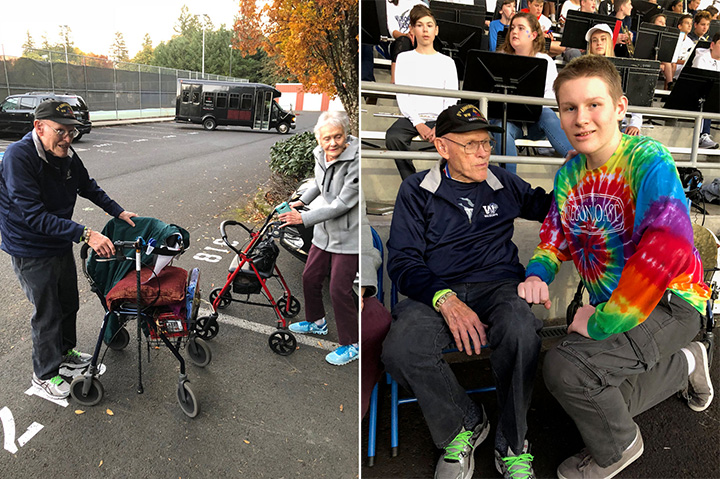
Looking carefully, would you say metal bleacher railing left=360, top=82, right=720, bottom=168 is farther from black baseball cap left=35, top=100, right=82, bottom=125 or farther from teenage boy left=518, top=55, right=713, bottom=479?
black baseball cap left=35, top=100, right=82, bottom=125

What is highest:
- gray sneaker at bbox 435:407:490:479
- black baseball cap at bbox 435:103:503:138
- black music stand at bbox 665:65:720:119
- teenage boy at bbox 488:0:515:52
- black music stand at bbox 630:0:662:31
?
black music stand at bbox 630:0:662:31

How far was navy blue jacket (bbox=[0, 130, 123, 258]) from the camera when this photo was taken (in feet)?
3.31

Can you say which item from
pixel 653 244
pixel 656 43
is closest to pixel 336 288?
pixel 653 244

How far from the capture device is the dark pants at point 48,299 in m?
1.11

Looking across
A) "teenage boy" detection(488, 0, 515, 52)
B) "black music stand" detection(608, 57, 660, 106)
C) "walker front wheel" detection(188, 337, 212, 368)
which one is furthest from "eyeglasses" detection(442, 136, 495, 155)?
"teenage boy" detection(488, 0, 515, 52)

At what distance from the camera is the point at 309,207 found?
1.26m

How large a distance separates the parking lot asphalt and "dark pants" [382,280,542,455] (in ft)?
0.78

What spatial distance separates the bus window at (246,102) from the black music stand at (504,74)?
127 centimetres

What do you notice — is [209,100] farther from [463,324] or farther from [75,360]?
[463,324]

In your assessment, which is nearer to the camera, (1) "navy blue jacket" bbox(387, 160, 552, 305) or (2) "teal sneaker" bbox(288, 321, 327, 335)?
(2) "teal sneaker" bbox(288, 321, 327, 335)

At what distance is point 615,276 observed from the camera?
1325 mm

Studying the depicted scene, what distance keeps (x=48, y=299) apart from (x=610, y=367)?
1.49 meters

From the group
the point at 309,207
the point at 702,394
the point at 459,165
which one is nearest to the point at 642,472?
the point at 702,394

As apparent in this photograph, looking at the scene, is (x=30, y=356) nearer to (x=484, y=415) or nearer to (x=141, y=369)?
(x=141, y=369)
